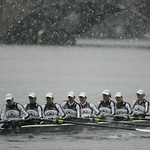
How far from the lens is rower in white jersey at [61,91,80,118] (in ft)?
69.8

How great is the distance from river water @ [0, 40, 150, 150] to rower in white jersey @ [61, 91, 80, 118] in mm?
771

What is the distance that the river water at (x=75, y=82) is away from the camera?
63.7 feet

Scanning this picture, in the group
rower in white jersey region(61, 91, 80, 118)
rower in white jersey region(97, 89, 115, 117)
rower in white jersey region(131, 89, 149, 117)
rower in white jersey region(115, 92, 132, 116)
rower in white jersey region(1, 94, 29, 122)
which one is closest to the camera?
rower in white jersey region(1, 94, 29, 122)

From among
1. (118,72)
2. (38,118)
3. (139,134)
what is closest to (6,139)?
(38,118)

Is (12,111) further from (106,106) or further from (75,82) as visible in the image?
(75,82)

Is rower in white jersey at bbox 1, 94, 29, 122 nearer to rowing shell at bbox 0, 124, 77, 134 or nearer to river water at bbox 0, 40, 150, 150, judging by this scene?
rowing shell at bbox 0, 124, 77, 134

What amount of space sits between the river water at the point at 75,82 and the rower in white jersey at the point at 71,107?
0.77 metres

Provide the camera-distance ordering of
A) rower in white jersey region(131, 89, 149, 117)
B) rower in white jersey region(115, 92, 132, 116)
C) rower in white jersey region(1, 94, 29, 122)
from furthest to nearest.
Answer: rower in white jersey region(131, 89, 149, 117)
rower in white jersey region(115, 92, 132, 116)
rower in white jersey region(1, 94, 29, 122)

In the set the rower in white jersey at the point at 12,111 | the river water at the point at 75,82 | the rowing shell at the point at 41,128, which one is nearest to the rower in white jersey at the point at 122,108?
the river water at the point at 75,82

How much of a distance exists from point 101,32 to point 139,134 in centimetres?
7786

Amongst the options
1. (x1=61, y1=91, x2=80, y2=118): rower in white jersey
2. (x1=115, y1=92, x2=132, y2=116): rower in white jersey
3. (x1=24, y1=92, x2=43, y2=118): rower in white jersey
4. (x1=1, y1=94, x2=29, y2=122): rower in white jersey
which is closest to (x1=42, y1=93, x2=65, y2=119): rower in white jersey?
(x1=24, y1=92, x2=43, y2=118): rower in white jersey

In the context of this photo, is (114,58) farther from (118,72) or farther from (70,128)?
(70,128)

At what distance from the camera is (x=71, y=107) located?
21.4m

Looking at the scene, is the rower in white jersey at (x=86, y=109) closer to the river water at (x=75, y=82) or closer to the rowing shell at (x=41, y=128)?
the river water at (x=75, y=82)
